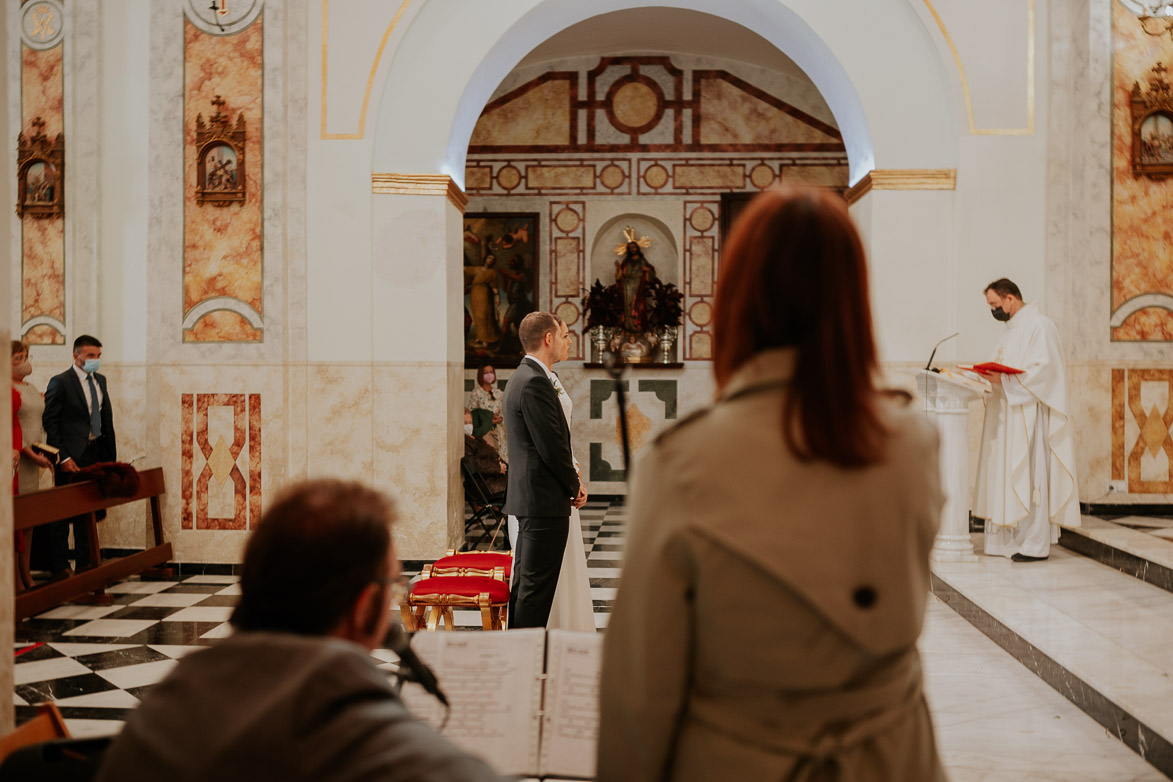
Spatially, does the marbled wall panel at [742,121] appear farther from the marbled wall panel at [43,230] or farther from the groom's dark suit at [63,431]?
the groom's dark suit at [63,431]

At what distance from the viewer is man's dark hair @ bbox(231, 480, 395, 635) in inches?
50.9

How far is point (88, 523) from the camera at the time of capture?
651cm

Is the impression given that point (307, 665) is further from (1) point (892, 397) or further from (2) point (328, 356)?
(2) point (328, 356)

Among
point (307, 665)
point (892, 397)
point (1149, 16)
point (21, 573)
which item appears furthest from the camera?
point (1149, 16)

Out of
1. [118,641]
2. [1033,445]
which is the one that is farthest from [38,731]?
[1033,445]

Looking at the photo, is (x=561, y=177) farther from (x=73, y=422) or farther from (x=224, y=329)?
(x=73, y=422)

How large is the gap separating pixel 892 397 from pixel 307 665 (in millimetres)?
895

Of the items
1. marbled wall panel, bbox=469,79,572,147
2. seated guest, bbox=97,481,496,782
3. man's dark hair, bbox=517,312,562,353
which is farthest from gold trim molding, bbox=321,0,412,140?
seated guest, bbox=97,481,496,782

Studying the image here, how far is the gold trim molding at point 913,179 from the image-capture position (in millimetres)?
7434

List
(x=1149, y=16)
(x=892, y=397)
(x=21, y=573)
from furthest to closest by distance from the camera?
(x=1149, y=16) → (x=21, y=573) → (x=892, y=397)

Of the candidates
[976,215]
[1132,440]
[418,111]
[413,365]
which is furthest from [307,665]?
[1132,440]

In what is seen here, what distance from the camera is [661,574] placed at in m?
1.24

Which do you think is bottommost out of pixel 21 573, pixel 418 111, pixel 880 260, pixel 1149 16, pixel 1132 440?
pixel 21 573

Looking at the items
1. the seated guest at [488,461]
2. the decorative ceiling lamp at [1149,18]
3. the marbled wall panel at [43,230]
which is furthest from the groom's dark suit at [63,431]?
the decorative ceiling lamp at [1149,18]
